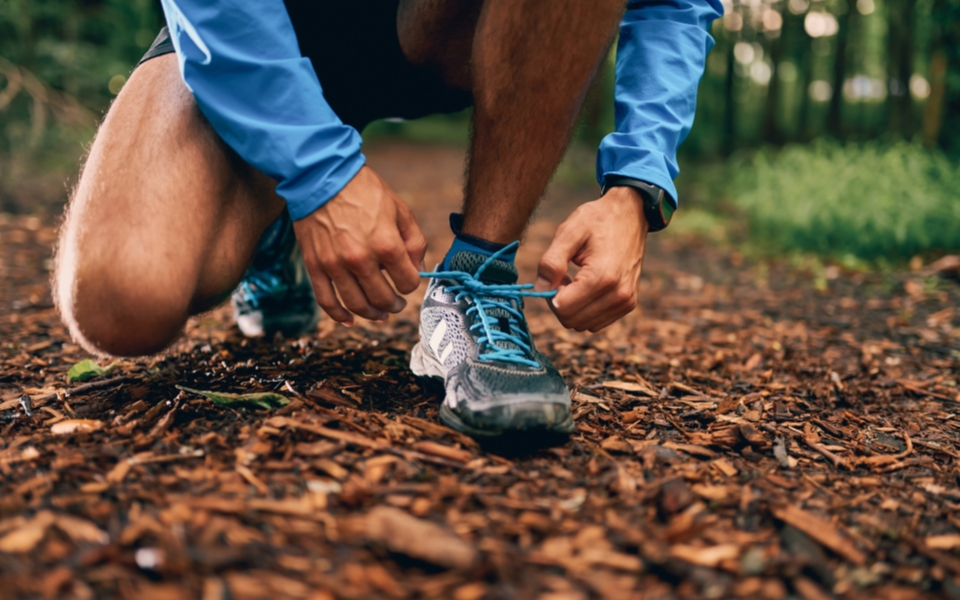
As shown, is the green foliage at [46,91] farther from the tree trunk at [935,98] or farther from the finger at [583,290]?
the tree trunk at [935,98]

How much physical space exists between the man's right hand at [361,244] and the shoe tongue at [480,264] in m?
0.17

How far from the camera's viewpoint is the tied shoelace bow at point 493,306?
142cm

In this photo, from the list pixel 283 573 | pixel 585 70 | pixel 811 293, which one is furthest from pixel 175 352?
pixel 811 293

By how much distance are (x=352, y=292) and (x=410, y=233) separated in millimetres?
184

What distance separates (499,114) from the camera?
150 centimetres

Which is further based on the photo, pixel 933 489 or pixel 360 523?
pixel 933 489

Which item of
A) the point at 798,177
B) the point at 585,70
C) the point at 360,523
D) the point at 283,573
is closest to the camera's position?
the point at 283,573

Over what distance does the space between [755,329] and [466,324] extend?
1.67 metres

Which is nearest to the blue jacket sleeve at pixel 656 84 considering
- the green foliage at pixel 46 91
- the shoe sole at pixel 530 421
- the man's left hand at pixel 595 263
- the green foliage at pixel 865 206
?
the man's left hand at pixel 595 263

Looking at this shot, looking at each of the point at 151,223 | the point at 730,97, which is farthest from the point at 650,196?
the point at 730,97

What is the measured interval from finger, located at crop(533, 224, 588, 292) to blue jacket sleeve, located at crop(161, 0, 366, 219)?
46cm

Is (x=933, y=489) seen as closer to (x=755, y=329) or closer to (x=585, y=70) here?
(x=585, y=70)

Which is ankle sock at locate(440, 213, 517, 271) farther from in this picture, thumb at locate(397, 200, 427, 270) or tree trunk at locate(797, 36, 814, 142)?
tree trunk at locate(797, 36, 814, 142)

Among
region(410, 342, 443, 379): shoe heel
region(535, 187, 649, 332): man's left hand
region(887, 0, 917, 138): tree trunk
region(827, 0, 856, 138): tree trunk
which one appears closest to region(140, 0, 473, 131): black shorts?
region(535, 187, 649, 332): man's left hand
